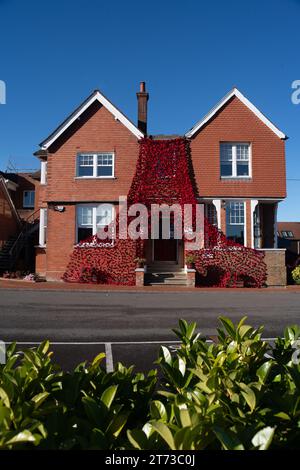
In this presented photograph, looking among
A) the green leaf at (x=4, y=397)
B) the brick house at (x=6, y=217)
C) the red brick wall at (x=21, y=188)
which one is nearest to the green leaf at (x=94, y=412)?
the green leaf at (x=4, y=397)

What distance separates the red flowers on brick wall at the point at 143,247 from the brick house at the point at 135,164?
791 millimetres

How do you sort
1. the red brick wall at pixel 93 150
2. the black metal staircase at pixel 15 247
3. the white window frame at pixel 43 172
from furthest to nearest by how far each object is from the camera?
the black metal staircase at pixel 15 247, the white window frame at pixel 43 172, the red brick wall at pixel 93 150

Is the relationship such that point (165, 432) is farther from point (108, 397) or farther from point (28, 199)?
point (28, 199)

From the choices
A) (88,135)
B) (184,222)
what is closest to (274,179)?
(184,222)

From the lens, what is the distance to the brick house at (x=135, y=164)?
21.3m

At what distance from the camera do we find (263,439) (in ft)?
4.84

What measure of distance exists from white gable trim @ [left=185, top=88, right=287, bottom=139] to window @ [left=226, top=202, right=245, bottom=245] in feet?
15.0

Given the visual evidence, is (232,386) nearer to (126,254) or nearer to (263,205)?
(126,254)

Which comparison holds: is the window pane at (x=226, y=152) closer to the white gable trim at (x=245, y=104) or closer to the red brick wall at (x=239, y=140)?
the red brick wall at (x=239, y=140)

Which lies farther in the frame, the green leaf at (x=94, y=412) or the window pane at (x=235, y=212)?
the window pane at (x=235, y=212)

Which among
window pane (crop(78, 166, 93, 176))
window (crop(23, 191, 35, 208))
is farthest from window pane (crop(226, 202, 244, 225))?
window (crop(23, 191, 35, 208))

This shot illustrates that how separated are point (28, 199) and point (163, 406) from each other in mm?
38761

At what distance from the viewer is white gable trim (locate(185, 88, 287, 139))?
70.2 ft

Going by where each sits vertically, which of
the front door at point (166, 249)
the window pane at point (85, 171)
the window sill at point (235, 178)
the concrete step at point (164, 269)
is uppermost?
the window pane at point (85, 171)
